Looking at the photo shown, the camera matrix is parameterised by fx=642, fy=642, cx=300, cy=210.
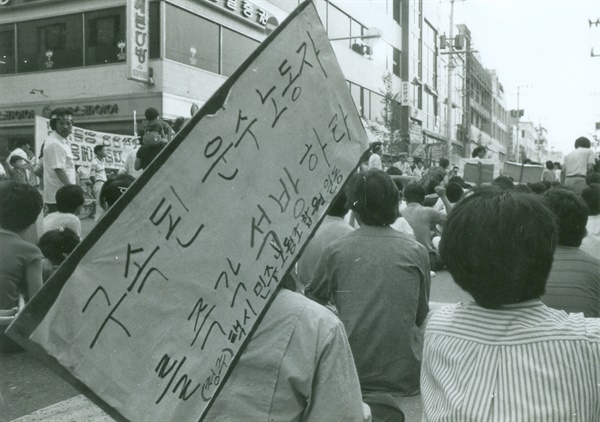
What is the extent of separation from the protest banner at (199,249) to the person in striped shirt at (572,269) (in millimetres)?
1756

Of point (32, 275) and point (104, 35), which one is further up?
point (104, 35)

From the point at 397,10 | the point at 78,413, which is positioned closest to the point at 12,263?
the point at 78,413

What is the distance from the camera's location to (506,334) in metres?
1.55

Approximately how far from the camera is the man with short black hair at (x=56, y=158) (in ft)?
20.9

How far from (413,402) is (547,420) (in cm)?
222

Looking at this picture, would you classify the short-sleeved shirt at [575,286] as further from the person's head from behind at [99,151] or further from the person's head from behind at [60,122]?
the person's head from behind at [99,151]

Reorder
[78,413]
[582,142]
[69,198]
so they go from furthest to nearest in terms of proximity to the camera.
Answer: [582,142], [69,198], [78,413]

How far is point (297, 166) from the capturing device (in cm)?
164

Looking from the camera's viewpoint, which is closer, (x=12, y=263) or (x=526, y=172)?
(x=12, y=263)

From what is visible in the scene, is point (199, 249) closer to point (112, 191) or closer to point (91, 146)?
point (112, 191)

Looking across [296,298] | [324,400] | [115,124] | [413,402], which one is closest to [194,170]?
[296,298]

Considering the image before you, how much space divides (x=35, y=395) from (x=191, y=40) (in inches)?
659

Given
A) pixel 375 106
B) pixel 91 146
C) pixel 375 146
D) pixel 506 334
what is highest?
pixel 375 106

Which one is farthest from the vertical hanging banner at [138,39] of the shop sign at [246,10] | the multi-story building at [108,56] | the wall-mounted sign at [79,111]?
the shop sign at [246,10]
